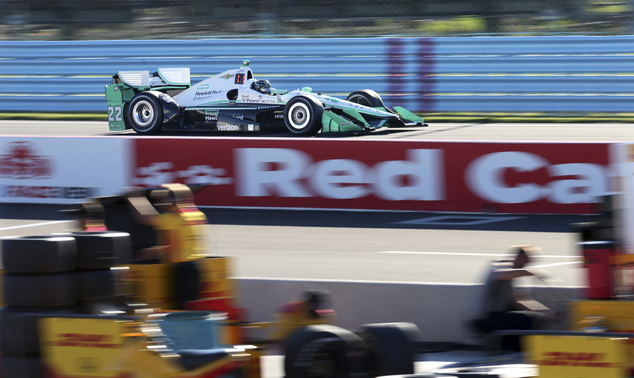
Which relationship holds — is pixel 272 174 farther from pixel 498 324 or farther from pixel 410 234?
pixel 498 324

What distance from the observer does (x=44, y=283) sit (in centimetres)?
388

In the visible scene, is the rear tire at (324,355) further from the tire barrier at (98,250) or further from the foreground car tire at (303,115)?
the foreground car tire at (303,115)

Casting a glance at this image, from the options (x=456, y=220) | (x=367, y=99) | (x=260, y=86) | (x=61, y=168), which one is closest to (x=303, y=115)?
(x=260, y=86)

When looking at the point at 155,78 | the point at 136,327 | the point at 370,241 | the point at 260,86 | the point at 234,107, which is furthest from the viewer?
the point at 155,78

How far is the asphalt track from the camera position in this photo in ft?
23.0

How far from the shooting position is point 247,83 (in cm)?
1516

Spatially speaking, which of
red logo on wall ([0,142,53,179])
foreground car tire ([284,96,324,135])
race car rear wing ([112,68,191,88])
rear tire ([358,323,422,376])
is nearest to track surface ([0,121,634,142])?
foreground car tire ([284,96,324,135])

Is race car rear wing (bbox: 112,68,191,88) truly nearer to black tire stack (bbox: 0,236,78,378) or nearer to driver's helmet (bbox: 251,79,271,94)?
driver's helmet (bbox: 251,79,271,94)

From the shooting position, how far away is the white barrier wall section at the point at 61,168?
1024 cm

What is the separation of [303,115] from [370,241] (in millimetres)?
6577

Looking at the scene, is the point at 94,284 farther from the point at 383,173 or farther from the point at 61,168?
the point at 61,168

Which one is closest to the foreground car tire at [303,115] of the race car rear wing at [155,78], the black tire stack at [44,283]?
the race car rear wing at [155,78]

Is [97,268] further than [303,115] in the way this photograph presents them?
No

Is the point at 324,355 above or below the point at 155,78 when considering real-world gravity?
below
